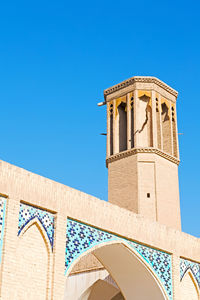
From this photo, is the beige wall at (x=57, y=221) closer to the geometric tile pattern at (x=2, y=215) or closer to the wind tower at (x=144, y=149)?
the geometric tile pattern at (x=2, y=215)

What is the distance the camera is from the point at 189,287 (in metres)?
9.95

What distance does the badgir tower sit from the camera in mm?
7301

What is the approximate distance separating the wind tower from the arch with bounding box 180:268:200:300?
2692 mm

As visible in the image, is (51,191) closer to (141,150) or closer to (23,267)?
(23,267)

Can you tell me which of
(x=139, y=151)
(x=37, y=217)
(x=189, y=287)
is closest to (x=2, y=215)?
(x=37, y=217)

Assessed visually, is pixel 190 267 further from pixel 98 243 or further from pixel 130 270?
pixel 98 243

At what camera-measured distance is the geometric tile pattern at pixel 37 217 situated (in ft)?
24.0

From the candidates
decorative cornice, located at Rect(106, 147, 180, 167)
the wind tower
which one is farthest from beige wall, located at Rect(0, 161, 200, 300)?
decorative cornice, located at Rect(106, 147, 180, 167)

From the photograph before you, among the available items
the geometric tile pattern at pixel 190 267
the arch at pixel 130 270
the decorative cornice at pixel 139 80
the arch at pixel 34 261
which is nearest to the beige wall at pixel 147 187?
the decorative cornice at pixel 139 80

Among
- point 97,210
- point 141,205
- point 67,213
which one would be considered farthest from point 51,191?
point 141,205

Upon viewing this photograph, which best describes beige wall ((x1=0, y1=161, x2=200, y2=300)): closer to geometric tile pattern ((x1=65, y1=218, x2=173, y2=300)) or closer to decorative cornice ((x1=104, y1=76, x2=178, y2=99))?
geometric tile pattern ((x1=65, y1=218, x2=173, y2=300))

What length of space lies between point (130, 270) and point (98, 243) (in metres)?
1.37

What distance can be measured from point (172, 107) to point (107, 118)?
1.81 metres

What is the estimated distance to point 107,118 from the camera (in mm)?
14531
